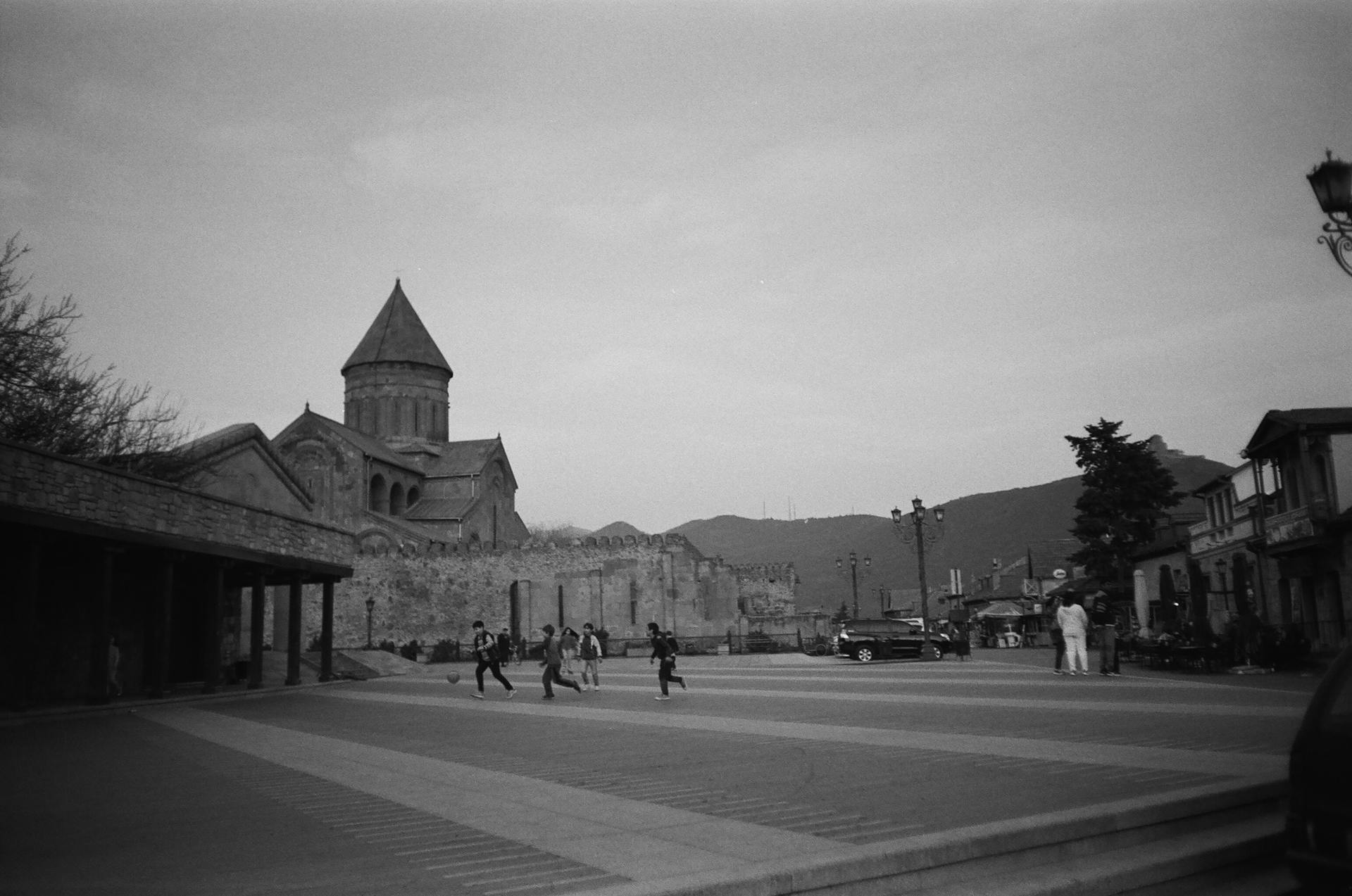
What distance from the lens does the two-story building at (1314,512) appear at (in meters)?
26.4

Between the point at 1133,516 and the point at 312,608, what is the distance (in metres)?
41.2

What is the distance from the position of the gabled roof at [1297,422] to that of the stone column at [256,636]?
27.9m

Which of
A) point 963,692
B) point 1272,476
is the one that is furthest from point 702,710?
point 1272,476

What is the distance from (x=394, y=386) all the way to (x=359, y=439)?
8448mm

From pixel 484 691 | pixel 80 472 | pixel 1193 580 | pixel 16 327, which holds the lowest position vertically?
pixel 484 691

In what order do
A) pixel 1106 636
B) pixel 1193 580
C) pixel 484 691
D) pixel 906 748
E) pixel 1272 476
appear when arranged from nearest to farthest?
pixel 906 748 → pixel 1106 636 → pixel 484 691 → pixel 1193 580 → pixel 1272 476

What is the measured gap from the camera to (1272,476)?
3016 cm

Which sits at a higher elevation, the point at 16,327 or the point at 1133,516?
the point at 16,327

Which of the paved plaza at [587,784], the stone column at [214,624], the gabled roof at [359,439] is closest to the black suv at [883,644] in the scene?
the paved plaza at [587,784]

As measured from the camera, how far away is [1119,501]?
48.8 metres

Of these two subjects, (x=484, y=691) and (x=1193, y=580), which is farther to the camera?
(x=1193, y=580)

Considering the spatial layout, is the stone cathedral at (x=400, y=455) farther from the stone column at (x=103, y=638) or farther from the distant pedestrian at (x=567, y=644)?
the stone column at (x=103, y=638)

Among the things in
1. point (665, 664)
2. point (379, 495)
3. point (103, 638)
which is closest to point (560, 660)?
point (665, 664)

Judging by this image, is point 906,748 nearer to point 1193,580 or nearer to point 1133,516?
point 1193,580
